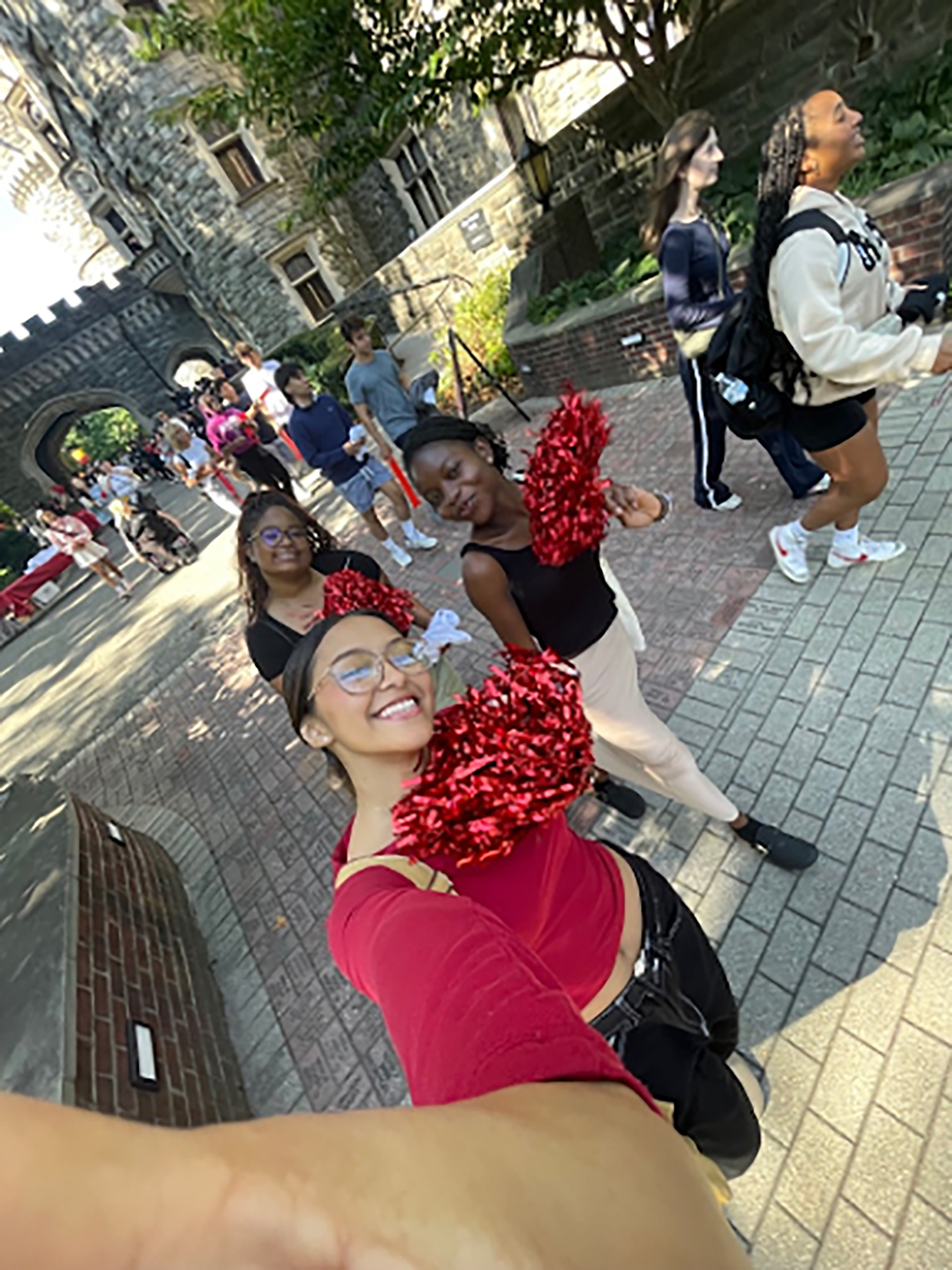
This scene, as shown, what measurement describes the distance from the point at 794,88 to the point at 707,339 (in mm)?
7469

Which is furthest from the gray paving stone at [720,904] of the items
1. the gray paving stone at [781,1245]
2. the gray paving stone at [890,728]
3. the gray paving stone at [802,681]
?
the gray paving stone at [802,681]

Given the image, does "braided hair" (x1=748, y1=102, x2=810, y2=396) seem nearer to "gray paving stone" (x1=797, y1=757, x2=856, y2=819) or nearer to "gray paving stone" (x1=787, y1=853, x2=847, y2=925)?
"gray paving stone" (x1=797, y1=757, x2=856, y2=819)

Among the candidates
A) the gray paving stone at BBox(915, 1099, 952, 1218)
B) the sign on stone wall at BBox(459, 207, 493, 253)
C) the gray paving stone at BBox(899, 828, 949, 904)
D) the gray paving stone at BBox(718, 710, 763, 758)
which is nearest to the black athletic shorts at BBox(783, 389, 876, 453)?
the gray paving stone at BBox(718, 710, 763, 758)

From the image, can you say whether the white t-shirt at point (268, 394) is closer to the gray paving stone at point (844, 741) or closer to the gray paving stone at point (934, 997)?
the gray paving stone at point (844, 741)

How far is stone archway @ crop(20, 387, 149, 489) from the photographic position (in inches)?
973

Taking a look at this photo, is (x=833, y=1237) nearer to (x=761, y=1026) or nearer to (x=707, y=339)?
(x=761, y=1026)

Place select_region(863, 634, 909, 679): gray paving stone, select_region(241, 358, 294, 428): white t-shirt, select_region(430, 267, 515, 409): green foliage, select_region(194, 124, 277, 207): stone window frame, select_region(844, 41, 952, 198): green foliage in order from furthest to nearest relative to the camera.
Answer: select_region(194, 124, 277, 207): stone window frame
select_region(430, 267, 515, 409): green foliage
select_region(241, 358, 294, 428): white t-shirt
select_region(844, 41, 952, 198): green foliage
select_region(863, 634, 909, 679): gray paving stone

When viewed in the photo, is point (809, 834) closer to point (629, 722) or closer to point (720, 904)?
point (720, 904)

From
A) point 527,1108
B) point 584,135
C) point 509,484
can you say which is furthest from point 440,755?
point 584,135

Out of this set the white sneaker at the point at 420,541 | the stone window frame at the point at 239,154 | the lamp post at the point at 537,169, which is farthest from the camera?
the stone window frame at the point at 239,154

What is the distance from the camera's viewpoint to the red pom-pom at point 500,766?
4.10 ft

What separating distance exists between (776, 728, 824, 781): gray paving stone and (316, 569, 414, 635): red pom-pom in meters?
2.06

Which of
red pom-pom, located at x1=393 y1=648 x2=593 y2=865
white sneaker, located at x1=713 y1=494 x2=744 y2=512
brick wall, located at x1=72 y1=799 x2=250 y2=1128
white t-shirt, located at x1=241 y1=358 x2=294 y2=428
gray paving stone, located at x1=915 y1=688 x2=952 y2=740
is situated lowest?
gray paving stone, located at x1=915 y1=688 x2=952 y2=740

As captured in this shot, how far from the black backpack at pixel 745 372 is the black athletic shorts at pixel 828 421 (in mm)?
85
